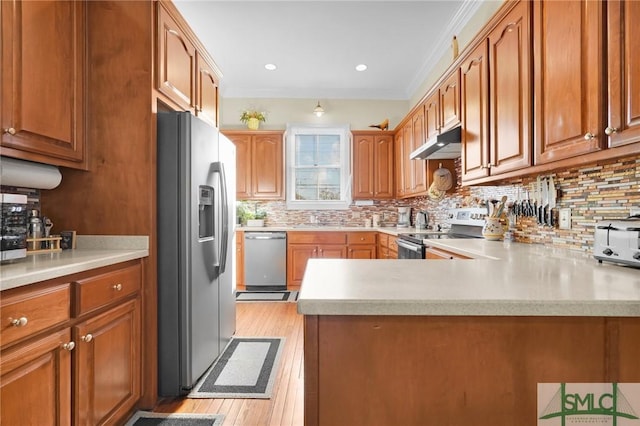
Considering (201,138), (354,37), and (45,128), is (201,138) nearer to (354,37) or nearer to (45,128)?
(45,128)

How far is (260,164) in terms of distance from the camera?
4.86 m

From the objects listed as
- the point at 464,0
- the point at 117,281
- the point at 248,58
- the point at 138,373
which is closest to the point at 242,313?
the point at 138,373

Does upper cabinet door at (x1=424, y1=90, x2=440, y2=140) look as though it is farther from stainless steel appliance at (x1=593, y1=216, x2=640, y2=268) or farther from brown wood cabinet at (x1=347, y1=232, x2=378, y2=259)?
stainless steel appliance at (x1=593, y1=216, x2=640, y2=268)

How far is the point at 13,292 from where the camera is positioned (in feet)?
3.60

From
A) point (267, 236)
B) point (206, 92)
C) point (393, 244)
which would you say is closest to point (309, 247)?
point (267, 236)

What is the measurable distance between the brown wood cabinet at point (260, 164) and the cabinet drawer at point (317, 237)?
2.22 ft

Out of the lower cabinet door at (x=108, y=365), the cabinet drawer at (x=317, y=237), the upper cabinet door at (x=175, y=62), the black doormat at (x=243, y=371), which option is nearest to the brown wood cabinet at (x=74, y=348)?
the lower cabinet door at (x=108, y=365)

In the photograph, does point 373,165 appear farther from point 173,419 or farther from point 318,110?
point 173,419

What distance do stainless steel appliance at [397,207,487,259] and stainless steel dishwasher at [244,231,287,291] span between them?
180 centimetres

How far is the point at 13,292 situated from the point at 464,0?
3584 millimetres

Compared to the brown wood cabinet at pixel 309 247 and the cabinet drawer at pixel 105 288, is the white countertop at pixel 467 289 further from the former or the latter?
the brown wood cabinet at pixel 309 247

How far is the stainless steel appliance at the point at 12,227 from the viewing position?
1296mm

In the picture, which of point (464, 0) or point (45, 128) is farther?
point (464, 0)
